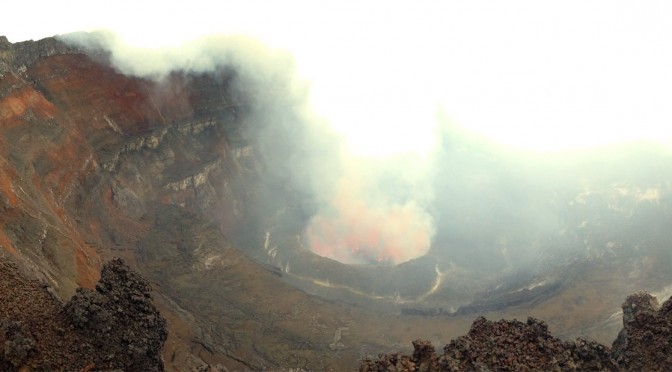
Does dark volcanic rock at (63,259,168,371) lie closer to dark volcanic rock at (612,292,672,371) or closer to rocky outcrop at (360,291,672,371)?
rocky outcrop at (360,291,672,371)

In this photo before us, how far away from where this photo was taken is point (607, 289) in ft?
171

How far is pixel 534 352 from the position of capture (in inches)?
930

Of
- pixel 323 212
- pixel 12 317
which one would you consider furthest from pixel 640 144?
pixel 12 317

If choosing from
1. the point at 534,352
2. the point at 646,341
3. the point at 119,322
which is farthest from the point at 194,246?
the point at 646,341

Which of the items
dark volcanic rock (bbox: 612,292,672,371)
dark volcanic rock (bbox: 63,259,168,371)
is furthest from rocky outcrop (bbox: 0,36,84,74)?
dark volcanic rock (bbox: 612,292,672,371)

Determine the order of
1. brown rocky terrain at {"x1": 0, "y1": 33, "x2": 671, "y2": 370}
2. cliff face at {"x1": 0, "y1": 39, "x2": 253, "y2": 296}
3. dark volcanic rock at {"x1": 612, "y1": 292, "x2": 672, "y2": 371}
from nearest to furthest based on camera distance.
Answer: dark volcanic rock at {"x1": 612, "y1": 292, "x2": 672, "y2": 371}, cliff face at {"x1": 0, "y1": 39, "x2": 253, "y2": 296}, brown rocky terrain at {"x1": 0, "y1": 33, "x2": 671, "y2": 370}

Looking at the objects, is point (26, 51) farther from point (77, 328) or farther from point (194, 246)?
point (77, 328)

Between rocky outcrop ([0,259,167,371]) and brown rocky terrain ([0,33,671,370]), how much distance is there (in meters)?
1.92

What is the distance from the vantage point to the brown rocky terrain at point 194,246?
42.0 m

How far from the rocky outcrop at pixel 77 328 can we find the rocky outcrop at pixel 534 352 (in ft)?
36.7

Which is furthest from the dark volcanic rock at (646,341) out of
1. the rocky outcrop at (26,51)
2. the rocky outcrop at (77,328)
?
the rocky outcrop at (26,51)

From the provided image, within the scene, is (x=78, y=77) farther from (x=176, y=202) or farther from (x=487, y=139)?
(x=487, y=139)

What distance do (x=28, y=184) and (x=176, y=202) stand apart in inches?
822

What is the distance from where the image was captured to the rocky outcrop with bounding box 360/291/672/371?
22.8 metres
